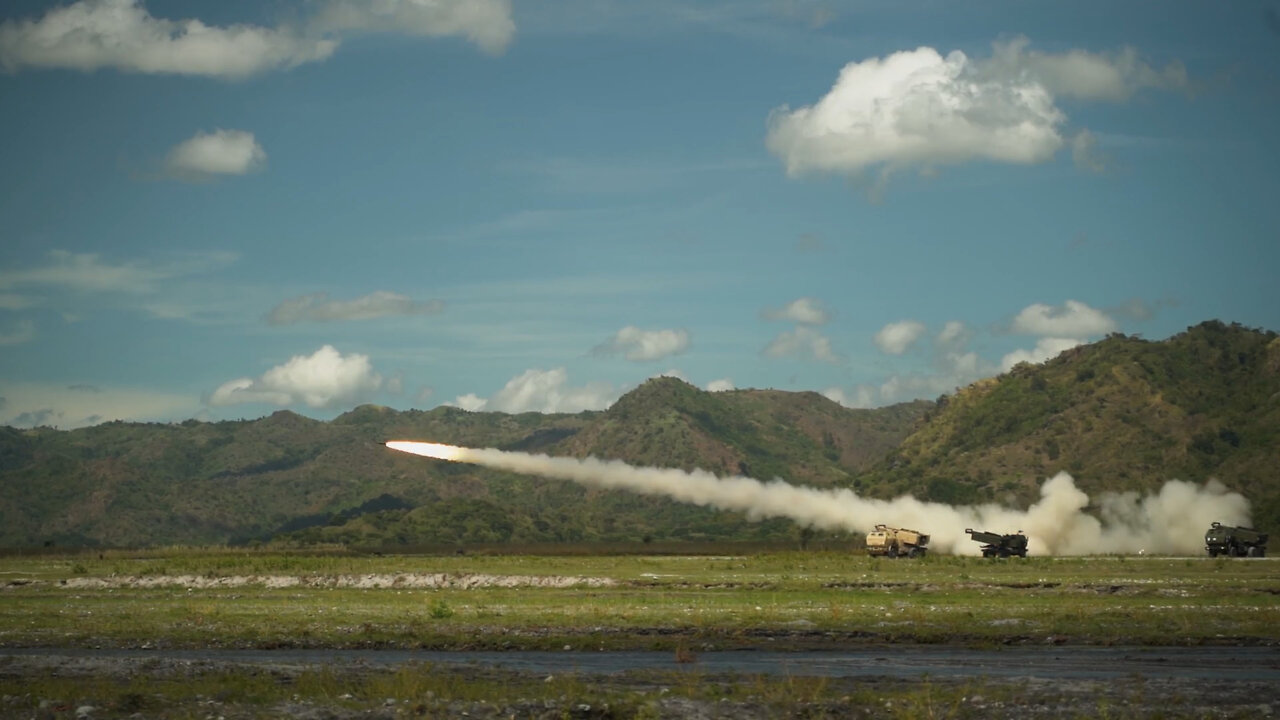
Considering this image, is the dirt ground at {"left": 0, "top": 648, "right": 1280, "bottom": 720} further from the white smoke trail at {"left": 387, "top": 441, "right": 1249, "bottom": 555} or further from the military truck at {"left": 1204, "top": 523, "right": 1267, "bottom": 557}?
the military truck at {"left": 1204, "top": 523, "right": 1267, "bottom": 557}

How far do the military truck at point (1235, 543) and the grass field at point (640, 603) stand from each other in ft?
35.2

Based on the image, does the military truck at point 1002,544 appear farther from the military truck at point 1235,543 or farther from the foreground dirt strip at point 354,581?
the foreground dirt strip at point 354,581

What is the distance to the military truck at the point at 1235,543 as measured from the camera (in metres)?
89.7

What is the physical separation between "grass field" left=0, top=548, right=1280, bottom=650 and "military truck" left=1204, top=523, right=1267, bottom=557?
35.2ft

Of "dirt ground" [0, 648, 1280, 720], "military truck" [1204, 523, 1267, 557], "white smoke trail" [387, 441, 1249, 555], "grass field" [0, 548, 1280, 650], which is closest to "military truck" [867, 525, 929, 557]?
"white smoke trail" [387, 441, 1249, 555]

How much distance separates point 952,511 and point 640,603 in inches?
2174

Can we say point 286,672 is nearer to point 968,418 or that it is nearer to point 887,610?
point 887,610

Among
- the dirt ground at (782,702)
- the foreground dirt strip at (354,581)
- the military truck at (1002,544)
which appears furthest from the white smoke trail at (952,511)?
the dirt ground at (782,702)

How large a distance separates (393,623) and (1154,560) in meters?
52.5

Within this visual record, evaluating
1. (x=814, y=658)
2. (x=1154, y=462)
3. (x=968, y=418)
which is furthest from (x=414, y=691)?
(x=968, y=418)

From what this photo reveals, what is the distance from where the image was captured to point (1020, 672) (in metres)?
32.9

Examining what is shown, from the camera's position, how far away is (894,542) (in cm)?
9031

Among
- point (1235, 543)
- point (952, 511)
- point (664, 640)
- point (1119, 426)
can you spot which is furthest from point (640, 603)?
point (1119, 426)

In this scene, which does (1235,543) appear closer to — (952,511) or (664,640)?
(952,511)
